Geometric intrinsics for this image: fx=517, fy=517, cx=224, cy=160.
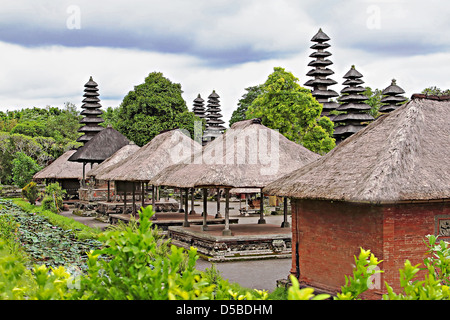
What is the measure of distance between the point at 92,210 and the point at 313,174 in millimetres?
23083

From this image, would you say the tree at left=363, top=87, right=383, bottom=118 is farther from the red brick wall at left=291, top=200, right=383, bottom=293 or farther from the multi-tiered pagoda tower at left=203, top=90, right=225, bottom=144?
the red brick wall at left=291, top=200, right=383, bottom=293

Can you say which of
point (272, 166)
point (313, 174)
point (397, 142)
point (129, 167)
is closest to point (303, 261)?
point (313, 174)

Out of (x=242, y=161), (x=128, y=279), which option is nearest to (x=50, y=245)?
(x=242, y=161)

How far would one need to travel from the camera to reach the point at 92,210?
103 feet

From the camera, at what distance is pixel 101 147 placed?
33562mm

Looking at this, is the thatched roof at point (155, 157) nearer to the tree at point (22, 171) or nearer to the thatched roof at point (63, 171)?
the thatched roof at point (63, 171)

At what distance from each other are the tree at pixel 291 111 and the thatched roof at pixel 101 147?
9.80 m

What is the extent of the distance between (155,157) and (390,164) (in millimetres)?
15135

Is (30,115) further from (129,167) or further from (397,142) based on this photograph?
(397,142)

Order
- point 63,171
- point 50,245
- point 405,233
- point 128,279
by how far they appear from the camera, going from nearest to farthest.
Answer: point 128,279 < point 405,233 < point 50,245 < point 63,171

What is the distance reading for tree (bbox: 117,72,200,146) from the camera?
1537 inches

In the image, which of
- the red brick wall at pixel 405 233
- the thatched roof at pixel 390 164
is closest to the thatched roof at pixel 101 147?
the thatched roof at pixel 390 164

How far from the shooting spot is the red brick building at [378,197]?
357 inches

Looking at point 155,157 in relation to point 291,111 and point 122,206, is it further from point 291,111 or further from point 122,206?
point 291,111
